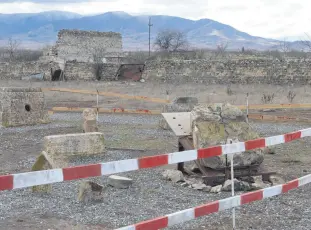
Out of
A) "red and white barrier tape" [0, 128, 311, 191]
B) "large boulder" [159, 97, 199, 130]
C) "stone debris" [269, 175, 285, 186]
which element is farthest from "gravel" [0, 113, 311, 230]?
"large boulder" [159, 97, 199, 130]

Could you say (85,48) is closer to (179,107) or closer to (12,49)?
(12,49)

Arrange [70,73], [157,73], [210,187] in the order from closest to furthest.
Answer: [210,187] < [157,73] < [70,73]

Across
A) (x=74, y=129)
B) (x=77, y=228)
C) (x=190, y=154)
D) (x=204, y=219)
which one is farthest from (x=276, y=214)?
(x=74, y=129)

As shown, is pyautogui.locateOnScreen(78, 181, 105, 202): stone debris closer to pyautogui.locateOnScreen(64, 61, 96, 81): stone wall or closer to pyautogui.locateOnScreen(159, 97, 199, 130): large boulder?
pyautogui.locateOnScreen(159, 97, 199, 130): large boulder

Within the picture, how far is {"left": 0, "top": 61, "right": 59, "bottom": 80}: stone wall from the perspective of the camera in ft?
123

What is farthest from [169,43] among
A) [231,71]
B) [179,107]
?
[179,107]

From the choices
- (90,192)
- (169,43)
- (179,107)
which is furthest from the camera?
(169,43)

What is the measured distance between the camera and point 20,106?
680 inches

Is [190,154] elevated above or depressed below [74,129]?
Result: above

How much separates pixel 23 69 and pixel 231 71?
51.5 feet

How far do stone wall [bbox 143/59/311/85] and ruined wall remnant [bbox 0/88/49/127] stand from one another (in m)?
15.7

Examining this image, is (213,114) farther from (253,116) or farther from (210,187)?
(253,116)

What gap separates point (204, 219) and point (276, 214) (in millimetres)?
978

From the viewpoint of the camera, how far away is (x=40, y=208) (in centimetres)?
729
